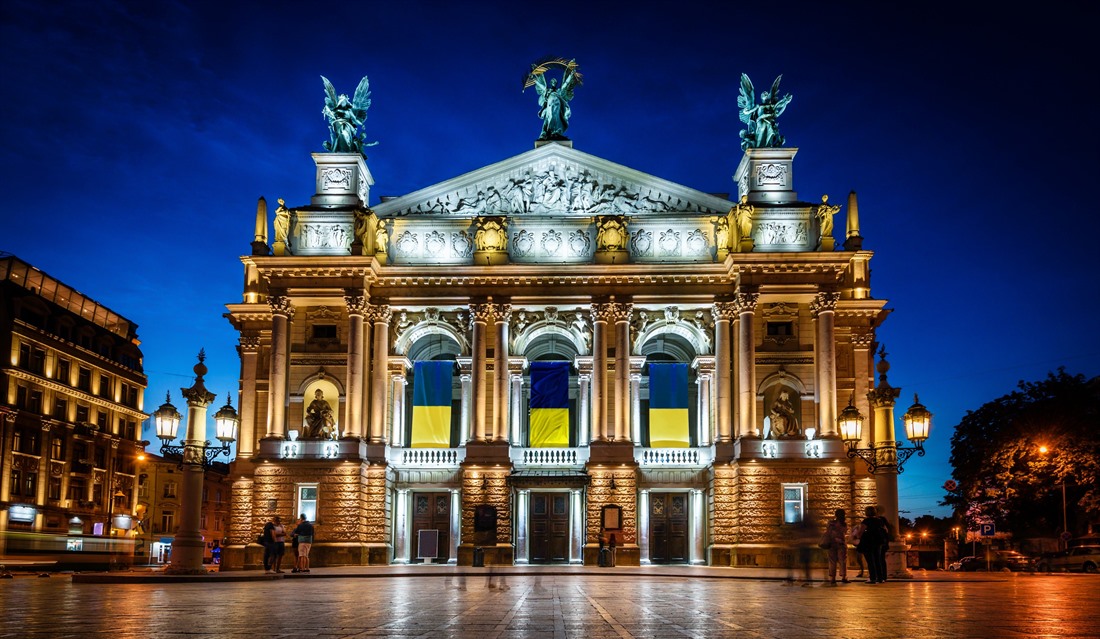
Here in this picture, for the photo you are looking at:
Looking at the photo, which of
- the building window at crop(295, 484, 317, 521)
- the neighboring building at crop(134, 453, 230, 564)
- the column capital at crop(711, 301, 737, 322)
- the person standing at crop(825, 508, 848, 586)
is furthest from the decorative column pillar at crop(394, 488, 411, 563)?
the neighboring building at crop(134, 453, 230, 564)

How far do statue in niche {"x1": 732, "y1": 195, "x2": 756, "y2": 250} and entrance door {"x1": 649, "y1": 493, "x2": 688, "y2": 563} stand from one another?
11.6 meters

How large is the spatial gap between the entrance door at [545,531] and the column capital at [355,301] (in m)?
11.0

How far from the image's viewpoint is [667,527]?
51.9 meters

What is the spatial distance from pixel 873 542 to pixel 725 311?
73.7ft

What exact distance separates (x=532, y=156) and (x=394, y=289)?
858 cm

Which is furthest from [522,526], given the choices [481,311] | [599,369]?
[481,311]

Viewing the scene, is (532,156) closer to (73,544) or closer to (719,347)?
(719,347)

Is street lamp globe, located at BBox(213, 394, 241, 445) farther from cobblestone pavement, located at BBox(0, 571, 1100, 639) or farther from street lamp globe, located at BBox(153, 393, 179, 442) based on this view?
cobblestone pavement, located at BBox(0, 571, 1100, 639)

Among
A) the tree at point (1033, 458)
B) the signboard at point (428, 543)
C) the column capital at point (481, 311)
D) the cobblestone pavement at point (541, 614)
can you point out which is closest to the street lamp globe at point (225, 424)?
the cobblestone pavement at point (541, 614)

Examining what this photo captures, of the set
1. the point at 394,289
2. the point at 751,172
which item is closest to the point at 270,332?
the point at 394,289

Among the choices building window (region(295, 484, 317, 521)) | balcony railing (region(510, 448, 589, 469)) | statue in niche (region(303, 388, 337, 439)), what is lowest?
building window (region(295, 484, 317, 521))

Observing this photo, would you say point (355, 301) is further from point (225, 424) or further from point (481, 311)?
point (225, 424)

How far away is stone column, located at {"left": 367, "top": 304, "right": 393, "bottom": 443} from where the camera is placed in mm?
50906

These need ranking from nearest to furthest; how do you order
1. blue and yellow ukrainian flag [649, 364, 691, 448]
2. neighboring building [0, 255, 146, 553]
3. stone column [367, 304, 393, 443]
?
1. stone column [367, 304, 393, 443]
2. blue and yellow ukrainian flag [649, 364, 691, 448]
3. neighboring building [0, 255, 146, 553]
